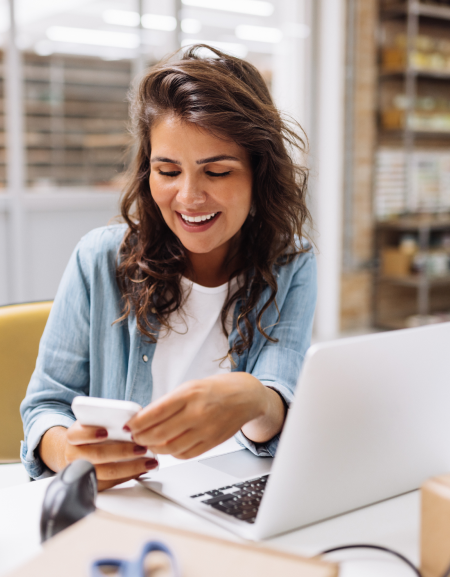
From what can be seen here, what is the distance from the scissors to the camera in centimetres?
46

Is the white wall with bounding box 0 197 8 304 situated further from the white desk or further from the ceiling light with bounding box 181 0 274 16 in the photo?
the white desk

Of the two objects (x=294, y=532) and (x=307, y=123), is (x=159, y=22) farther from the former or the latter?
(x=294, y=532)

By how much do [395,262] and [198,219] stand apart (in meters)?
3.38

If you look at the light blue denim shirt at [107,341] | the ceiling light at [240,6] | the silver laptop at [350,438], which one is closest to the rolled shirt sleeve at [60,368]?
the light blue denim shirt at [107,341]

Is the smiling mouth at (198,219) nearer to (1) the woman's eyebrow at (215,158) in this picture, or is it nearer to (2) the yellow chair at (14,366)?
→ (1) the woman's eyebrow at (215,158)

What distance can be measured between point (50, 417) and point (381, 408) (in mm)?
553

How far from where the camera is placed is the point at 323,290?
417 cm

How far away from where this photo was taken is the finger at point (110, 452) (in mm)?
786

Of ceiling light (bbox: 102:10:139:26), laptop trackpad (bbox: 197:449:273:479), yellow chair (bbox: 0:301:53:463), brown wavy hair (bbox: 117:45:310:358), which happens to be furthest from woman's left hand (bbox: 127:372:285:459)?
ceiling light (bbox: 102:10:139:26)

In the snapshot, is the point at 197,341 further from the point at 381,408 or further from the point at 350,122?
the point at 350,122

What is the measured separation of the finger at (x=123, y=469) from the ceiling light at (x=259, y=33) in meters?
3.47

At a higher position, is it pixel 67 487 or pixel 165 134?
pixel 165 134

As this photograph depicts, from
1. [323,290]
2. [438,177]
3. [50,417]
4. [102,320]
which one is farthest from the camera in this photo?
[438,177]

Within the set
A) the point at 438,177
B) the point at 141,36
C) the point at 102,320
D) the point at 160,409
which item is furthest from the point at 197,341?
the point at 438,177
